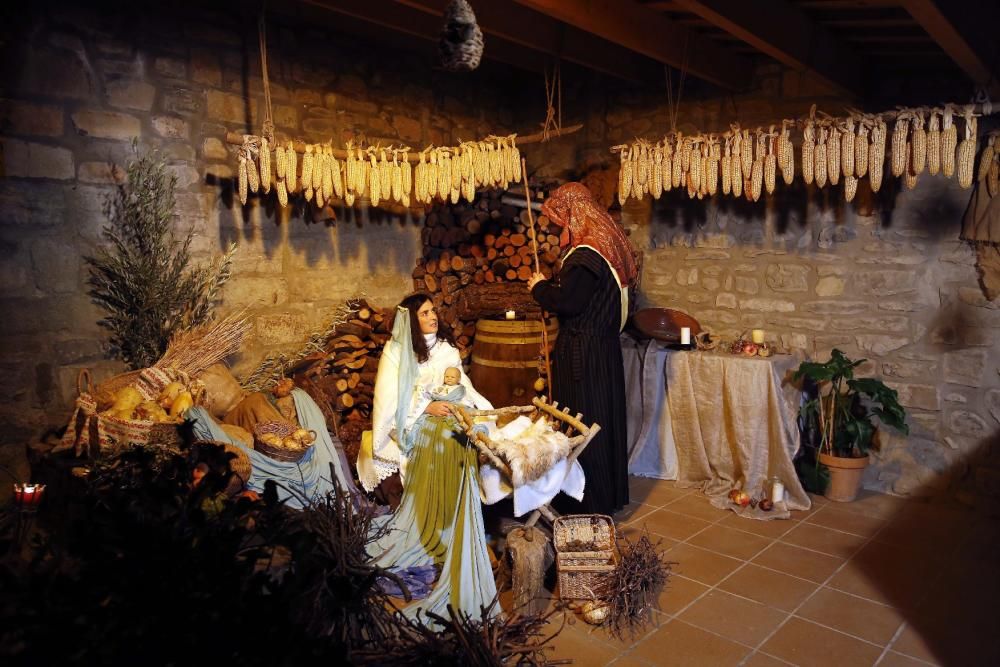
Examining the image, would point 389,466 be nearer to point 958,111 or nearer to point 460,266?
point 460,266

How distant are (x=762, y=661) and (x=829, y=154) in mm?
2719

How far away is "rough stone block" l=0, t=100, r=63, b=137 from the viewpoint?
353cm

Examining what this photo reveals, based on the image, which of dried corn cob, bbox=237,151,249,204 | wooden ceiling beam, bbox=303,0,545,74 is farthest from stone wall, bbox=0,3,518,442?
wooden ceiling beam, bbox=303,0,545,74

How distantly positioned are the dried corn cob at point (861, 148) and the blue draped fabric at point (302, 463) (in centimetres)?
326

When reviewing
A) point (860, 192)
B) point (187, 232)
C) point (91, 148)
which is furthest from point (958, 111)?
point (91, 148)

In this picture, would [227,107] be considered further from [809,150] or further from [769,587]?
[769,587]

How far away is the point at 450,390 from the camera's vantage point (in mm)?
3809

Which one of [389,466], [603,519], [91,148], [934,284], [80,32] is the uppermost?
[80,32]

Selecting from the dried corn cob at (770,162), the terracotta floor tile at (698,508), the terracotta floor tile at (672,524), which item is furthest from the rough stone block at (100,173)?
the terracotta floor tile at (698,508)

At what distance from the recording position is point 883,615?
3.14m

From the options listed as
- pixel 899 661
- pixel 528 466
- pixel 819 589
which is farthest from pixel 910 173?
pixel 528 466

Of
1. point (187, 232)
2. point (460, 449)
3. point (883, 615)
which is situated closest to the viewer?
point (883, 615)

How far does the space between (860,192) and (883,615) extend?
2716mm

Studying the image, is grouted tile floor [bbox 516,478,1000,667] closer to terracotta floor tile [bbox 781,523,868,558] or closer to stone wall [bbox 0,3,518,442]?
terracotta floor tile [bbox 781,523,868,558]
